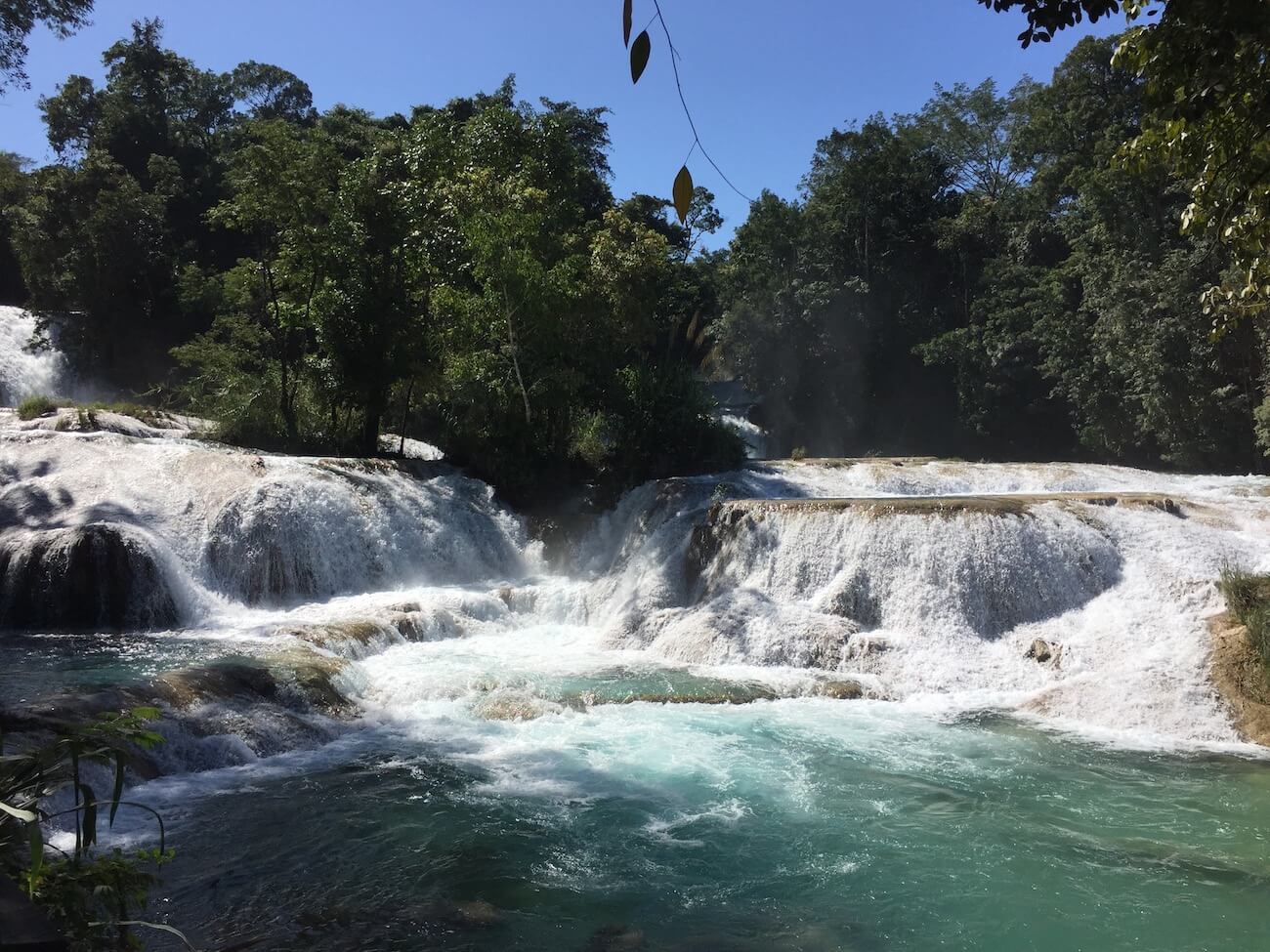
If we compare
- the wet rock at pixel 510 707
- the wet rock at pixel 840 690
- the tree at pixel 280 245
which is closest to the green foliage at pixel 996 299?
the wet rock at pixel 840 690

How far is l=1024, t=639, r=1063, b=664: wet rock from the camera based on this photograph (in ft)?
33.7

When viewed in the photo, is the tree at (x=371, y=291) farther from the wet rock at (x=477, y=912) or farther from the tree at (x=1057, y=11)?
the tree at (x=1057, y=11)

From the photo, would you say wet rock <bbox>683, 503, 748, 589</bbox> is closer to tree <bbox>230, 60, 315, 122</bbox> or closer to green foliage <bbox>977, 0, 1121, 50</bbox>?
green foliage <bbox>977, 0, 1121, 50</bbox>

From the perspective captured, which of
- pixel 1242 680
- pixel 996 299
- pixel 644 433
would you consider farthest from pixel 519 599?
pixel 996 299

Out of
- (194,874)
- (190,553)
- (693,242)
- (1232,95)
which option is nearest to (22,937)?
(194,874)

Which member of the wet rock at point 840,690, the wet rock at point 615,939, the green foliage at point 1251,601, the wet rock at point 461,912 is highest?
the green foliage at point 1251,601

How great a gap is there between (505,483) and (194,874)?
1254 centimetres

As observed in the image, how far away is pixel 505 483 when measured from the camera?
1784 centimetres

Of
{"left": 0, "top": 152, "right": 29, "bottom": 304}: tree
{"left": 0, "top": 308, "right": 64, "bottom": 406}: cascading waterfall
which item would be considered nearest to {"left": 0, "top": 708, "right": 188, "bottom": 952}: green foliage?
{"left": 0, "top": 308, "right": 64, "bottom": 406}: cascading waterfall

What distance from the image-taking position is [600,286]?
18672 mm

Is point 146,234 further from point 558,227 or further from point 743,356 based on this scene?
Result: point 743,356

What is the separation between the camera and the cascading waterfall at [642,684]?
5.70 meters

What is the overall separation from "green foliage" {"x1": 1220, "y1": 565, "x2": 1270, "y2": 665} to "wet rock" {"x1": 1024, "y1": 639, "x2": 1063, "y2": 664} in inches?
71.5

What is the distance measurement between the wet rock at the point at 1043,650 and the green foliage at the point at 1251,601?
5.96ft
